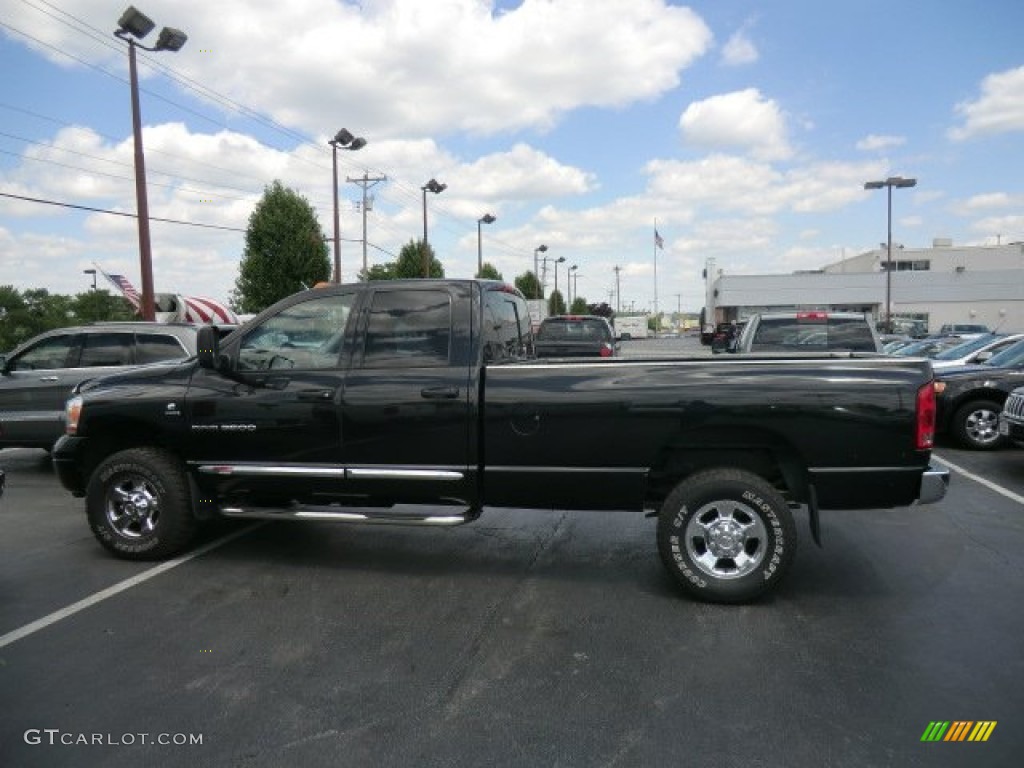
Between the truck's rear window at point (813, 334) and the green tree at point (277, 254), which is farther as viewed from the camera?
the green tree at point (277, 254)

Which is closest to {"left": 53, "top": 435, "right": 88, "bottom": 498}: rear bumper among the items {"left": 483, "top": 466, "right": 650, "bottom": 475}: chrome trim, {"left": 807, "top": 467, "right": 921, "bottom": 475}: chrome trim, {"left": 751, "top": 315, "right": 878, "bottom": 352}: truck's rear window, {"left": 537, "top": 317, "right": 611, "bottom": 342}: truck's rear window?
{"left": 483, "top": 466, "right": 650, "bottom": 475}: chrome trim

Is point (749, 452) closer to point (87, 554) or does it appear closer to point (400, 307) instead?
point (400, 307)

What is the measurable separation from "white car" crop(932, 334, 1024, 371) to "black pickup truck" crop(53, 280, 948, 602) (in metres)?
7.93

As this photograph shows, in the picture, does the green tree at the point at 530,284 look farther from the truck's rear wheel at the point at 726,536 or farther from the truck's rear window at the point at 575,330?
the truck's rear wheel at the point at 726,536

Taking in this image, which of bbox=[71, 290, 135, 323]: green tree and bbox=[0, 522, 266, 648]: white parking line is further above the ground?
bbox=[71, 290, 135, 323]: green tree

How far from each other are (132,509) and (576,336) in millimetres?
10250

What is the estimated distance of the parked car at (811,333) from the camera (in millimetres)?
9445

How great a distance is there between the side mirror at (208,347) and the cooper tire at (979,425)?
9363 millimetres

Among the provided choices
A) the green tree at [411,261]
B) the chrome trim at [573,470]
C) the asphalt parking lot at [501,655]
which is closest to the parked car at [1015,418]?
the asphalt parking lot at [501,655]

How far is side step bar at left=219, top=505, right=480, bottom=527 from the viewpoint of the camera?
4.98 meters

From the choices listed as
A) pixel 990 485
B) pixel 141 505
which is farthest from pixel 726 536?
pixel 990 485

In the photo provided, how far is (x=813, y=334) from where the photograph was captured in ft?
31.7

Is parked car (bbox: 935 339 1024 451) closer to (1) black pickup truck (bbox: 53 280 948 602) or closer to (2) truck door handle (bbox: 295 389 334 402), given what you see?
(1) black pickup truck (bbox: 53 280 948 602)

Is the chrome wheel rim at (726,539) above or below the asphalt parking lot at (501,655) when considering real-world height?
above
